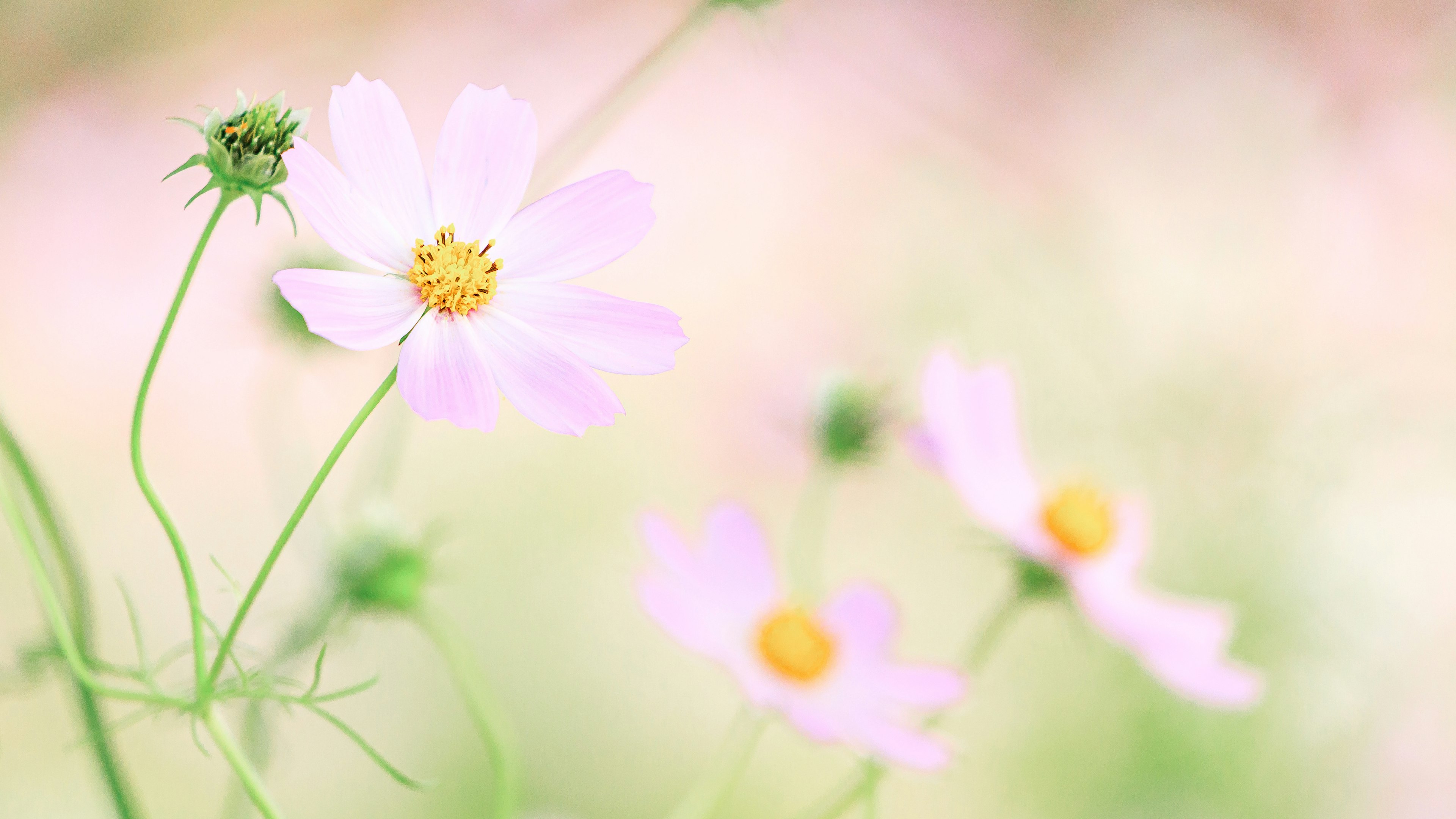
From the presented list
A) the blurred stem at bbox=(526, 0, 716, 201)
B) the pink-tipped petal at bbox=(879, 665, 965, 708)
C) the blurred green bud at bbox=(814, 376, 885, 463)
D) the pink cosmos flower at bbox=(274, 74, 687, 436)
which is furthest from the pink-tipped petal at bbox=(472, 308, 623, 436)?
the blurred green bud at bbox=(814, 376, 885, 463)

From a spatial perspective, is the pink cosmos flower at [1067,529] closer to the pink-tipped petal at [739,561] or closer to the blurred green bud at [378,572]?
the pink-tipped petal at [739,561]

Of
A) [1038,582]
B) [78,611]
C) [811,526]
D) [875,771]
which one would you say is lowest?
[78,611]

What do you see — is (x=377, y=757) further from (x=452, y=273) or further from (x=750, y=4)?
(x=750, y=4)

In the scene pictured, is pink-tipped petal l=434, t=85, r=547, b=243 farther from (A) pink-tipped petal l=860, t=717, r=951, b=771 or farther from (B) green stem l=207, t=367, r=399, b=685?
(A) pink-tipped petal l=860, t=717, r=951, b=771

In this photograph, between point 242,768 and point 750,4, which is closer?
point 242,768

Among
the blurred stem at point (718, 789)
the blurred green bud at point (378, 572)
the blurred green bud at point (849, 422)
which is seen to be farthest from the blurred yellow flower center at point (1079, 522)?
the blurred green bud at point (378, 572)

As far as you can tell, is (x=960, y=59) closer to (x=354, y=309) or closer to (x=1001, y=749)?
(x=1001, y=749)

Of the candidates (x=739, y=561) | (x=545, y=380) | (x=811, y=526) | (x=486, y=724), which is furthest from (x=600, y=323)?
(x=811, y=526)
